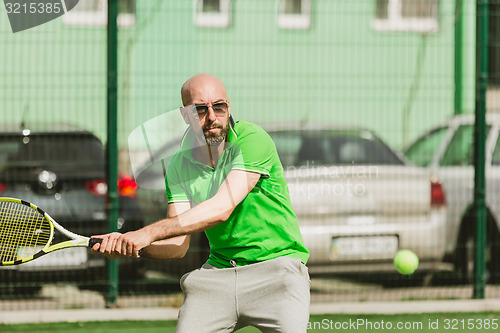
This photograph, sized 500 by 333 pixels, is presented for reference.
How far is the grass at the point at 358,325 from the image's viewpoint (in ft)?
21.9

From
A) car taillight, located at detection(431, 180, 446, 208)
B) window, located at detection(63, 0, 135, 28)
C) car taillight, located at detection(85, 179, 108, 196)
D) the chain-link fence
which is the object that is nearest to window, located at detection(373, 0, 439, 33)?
the chain-link fence

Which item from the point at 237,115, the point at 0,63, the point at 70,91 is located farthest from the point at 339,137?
the point at 0,63

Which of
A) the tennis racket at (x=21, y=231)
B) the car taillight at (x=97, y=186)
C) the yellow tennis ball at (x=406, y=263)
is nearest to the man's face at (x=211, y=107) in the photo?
the tennis racket at (x=21, y=231)

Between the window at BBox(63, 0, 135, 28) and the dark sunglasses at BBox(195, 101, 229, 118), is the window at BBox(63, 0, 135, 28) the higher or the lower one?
the higher one

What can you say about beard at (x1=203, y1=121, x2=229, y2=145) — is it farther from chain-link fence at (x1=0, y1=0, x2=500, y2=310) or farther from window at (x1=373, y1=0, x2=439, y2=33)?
window at (x1=373, y1=0, x2=439, y2=33)

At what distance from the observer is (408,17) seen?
30.5ft

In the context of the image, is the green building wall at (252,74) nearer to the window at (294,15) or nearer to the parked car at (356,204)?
the parked car at (356,204)

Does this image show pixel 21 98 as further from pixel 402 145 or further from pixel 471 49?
pixel 471 49

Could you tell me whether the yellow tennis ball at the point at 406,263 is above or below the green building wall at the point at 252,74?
below

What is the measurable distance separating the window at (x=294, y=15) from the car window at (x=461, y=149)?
1735mm

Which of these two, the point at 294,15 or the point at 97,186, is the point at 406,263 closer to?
the point at 97,186

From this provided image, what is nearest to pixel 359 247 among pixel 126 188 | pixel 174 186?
pixel 126 188

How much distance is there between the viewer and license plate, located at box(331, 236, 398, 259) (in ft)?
23.9

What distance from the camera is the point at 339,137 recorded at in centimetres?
773
